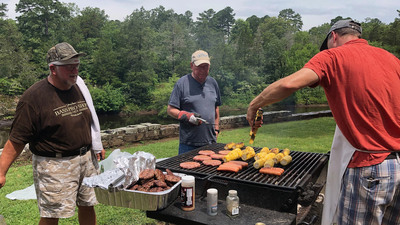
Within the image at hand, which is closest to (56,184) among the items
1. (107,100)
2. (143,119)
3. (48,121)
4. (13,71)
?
(48,121)

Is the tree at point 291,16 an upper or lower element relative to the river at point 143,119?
upper

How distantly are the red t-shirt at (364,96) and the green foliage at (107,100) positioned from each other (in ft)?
82.4

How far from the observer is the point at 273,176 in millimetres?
2904

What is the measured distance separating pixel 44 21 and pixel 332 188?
37.0 m

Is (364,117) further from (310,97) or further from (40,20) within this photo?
(40,20)

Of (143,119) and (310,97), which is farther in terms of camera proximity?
(310,97)

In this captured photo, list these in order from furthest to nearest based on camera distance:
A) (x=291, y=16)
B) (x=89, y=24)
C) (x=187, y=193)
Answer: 1. (x=291, y=16)
2. (x=89, y=24)
3. (x=187, y=193)

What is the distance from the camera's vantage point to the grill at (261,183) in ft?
7.93

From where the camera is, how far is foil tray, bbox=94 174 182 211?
2.24 metres

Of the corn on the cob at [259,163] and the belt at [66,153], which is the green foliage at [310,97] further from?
the belt at [66,153]

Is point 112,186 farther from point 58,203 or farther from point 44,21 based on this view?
point 44,21

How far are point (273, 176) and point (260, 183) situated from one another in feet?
1.44

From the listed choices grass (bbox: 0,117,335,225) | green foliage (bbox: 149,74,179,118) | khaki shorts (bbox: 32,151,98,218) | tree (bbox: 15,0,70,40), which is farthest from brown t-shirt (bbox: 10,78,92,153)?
tree (bbox: 15,0,70,40)

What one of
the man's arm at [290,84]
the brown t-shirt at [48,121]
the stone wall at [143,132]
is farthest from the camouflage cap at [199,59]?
the stone wall at [143,132]
